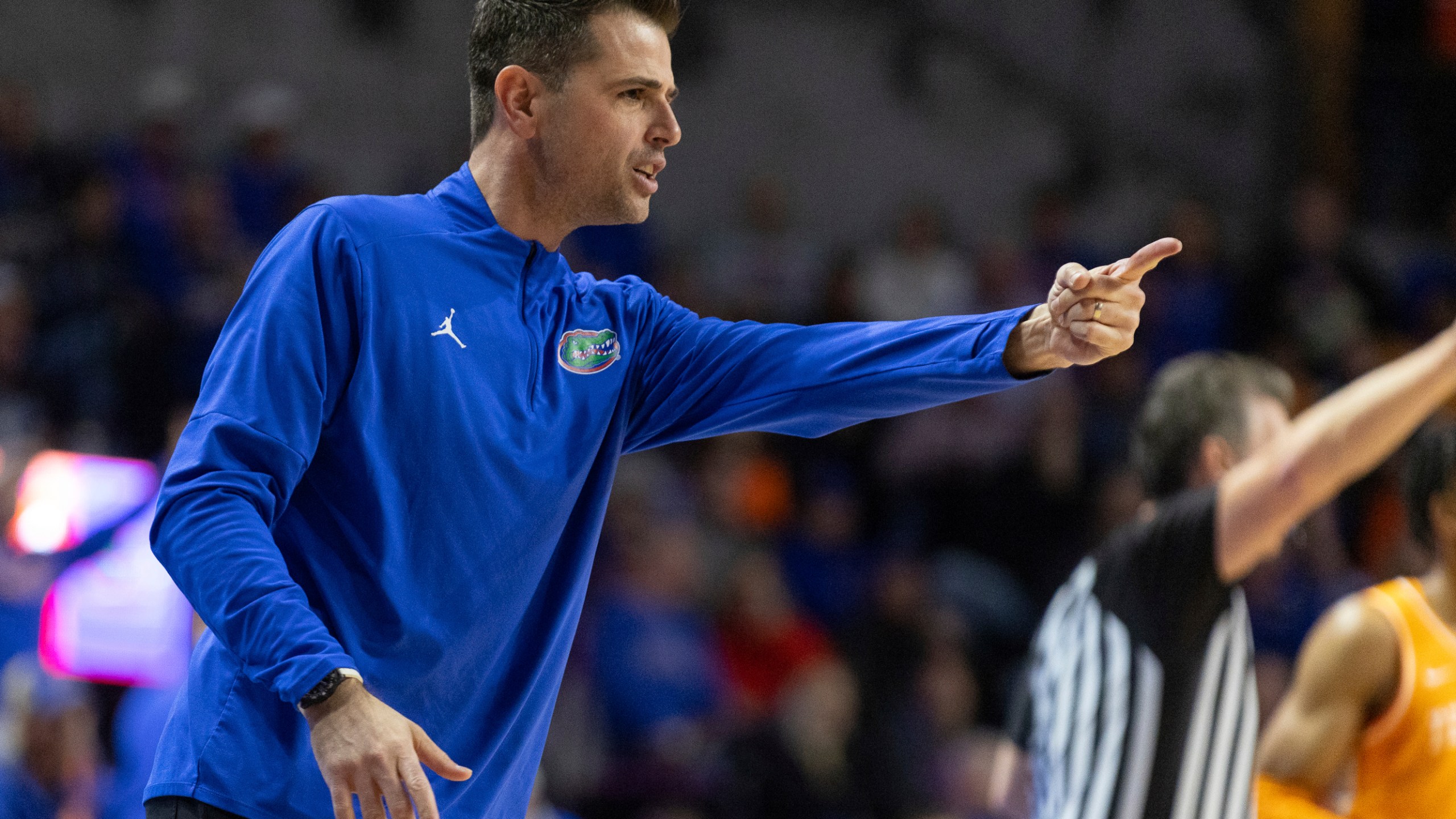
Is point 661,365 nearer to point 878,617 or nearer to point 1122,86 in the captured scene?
point 878,617

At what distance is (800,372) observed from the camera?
9.10ft

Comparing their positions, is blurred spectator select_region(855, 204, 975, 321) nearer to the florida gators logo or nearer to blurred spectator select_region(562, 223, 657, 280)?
blurred spectator select_region(562, 223, 657, 280)

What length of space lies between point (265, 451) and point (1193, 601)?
1.92 metres

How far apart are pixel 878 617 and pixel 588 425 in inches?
240

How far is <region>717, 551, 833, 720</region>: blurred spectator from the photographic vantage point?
27.2 ft

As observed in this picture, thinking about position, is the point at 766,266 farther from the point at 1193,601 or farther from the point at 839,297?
the point at 1193,601

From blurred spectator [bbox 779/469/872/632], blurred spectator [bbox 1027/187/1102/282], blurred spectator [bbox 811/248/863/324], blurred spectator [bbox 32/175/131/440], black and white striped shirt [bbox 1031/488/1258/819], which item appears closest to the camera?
black and white striped shirt [bbox 1031/488/1258/819]

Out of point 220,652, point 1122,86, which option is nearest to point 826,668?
point 220,652

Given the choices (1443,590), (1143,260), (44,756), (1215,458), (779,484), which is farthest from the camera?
(779,484)

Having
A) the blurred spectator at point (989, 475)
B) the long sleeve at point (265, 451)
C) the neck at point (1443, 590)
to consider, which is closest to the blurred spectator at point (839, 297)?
the blurred spectator at point (989, 475)

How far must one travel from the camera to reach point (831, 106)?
12.4 metres

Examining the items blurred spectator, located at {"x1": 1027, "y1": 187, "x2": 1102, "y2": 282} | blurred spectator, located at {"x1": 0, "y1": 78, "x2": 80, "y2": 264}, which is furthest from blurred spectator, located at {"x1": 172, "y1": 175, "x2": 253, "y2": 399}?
blurred spectator, located at {"x1": 1027, "y1": 187, "x2": 1102, "y2": 282}

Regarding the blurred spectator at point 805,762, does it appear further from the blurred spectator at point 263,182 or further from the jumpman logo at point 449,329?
the jumpman logo at point 449,329

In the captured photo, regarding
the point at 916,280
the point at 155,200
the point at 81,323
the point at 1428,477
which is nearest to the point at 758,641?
the point at 916,280
